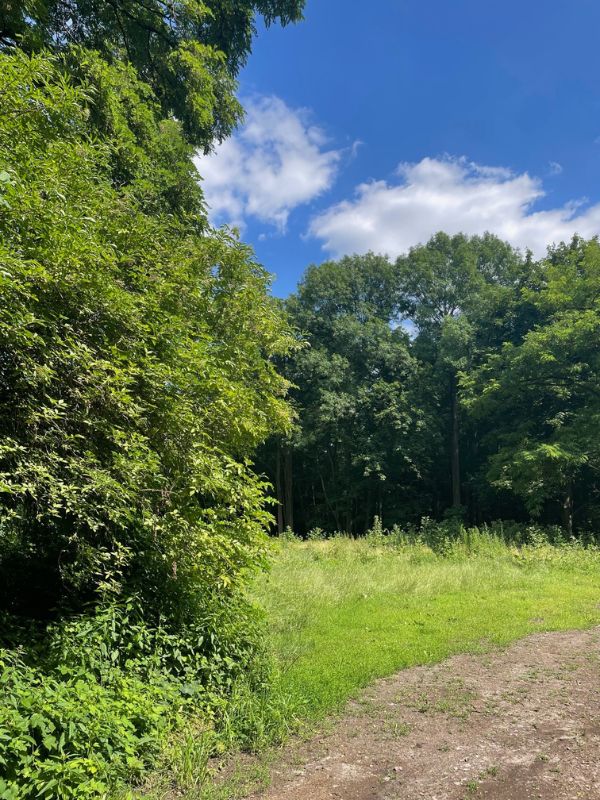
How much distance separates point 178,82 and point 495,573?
11881mm

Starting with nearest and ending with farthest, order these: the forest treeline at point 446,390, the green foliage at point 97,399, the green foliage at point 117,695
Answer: the green foliage at point 117,695 → the green foliage at point 97,399 → the forest treeline at point 446,390

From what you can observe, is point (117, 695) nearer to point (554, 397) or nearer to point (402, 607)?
point (402, 607)

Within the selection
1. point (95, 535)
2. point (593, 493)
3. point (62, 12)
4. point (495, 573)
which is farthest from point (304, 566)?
point (593, 493)

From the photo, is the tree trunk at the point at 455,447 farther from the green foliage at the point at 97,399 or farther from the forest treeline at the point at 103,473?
the green foliage at the point at 97,399

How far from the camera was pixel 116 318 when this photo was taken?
407cm

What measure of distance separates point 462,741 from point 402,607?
16.2ft

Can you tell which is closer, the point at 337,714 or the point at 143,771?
the point at 143,771

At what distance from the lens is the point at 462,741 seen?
407cm

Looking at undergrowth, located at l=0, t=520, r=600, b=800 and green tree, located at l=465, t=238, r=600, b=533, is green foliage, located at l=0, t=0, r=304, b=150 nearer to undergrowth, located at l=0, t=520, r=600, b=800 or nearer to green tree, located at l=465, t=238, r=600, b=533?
undergrowth, located at l=0, t=520, r=600, b=800

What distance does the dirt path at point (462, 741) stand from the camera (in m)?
3.43

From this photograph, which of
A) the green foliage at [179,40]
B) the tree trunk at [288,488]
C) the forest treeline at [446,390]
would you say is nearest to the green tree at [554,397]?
the forest treeline at [446,390]

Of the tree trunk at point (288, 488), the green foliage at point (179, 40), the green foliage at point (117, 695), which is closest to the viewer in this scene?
the green foliage at point (117, 695)

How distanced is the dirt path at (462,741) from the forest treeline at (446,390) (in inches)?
507

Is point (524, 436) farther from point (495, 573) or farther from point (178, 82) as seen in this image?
point (178, 82)
